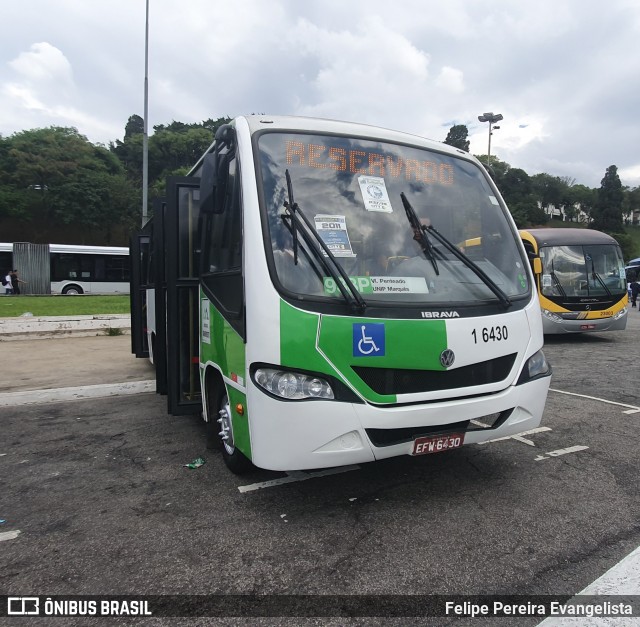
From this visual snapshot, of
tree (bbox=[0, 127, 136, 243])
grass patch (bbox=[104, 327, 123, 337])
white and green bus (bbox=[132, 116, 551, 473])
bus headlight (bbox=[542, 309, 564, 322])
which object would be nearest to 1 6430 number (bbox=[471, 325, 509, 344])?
white and green bus (bbox=[132, 116, 551, 473])

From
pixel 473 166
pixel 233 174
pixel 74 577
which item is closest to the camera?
pixel 74 577

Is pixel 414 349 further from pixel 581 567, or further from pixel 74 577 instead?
pixel 74 577

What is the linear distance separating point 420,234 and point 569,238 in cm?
1059

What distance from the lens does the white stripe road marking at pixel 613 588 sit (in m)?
2.27

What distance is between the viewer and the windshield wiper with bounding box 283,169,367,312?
305 centimetres

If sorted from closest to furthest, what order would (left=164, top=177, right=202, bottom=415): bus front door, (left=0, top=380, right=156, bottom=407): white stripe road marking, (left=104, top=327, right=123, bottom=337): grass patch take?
(left=164, top=177, right=202, bottom=415): bus front door → (left=0, top=380, right=156, bottom=407): white stripe road marking → (left=104, top=327, right=123, bottom=337): grass patch

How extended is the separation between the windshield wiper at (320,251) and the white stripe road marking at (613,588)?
72.2 inches

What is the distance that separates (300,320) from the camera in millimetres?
2975

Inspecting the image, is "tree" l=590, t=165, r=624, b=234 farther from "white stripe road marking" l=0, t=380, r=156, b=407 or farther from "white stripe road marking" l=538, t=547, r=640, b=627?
"white stripe road marking" l=538, t=547, r=640, b=627

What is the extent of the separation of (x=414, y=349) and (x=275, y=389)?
2.94ft

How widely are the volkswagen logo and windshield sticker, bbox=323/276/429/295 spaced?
423 millimetres

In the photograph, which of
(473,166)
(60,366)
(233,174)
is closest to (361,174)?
(233,174)

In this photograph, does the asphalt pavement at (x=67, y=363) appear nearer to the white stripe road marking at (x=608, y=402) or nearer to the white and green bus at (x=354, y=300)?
the white and green bus at (x=354, y=300)

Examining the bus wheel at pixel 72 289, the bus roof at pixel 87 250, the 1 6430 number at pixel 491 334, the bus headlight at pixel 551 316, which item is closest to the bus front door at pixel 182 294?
the 1 6430 number at pixel 491 334
